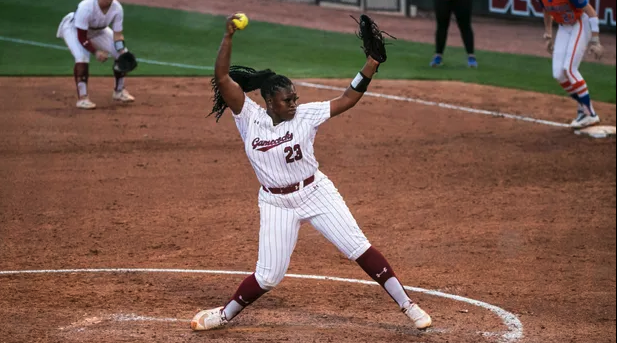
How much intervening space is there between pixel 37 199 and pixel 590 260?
554 cm

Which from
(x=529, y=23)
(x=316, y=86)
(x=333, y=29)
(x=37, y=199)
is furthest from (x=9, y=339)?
(x=529, y=23)

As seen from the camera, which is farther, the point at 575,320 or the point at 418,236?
the point at 418,236

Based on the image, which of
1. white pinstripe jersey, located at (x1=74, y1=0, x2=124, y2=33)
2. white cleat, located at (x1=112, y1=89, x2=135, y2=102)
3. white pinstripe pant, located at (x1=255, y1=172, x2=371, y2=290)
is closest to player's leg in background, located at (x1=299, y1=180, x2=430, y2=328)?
white pinstripe pant, located at (x1=255, y1=172, x2=371, y2=290)

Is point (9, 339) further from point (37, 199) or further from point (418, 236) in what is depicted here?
point (418, 236)

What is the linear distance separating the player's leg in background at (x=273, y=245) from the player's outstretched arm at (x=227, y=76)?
728mm

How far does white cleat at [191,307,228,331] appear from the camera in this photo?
6.96 metres

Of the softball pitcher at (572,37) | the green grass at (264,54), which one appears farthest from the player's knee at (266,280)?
the green grass at (264,54)

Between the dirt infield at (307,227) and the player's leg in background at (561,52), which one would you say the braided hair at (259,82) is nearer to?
the dirt infield at (307,227)

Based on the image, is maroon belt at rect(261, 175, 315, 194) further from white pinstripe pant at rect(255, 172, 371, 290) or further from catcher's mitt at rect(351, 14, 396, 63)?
catcher's mitt at rect(351, 14, 396, 63)

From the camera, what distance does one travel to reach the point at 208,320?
6973 millimetres

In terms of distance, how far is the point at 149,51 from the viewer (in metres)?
18.1

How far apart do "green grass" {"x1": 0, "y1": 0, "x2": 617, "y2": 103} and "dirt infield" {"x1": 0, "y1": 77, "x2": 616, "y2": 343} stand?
3.92ft

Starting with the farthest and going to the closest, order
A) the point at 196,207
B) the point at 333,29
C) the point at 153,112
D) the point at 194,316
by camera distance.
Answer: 1. the point at 333,29
2. the point at 153,112
3. the point at 196,207
4. the point at 194,316

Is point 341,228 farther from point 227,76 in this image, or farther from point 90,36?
point 90,36
